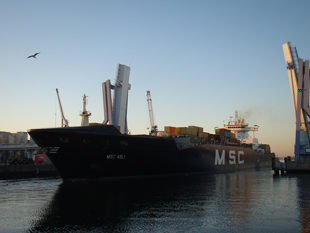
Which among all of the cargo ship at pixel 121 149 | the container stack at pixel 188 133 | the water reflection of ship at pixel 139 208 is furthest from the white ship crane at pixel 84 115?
the water reflection of ship at pixel 139 208

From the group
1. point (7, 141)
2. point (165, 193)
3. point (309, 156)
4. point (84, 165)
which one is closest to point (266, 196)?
point (165, 193)

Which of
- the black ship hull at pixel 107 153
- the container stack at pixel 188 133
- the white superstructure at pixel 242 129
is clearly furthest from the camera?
the white superstructure at pixel 242 129

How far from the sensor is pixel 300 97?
4053 centimetres

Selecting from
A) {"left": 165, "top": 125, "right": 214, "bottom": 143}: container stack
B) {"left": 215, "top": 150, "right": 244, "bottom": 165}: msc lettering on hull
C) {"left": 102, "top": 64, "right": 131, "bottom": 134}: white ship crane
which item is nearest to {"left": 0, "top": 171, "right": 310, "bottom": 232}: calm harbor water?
{"left": 102, "top": 64, "right": 131, "bottom": 134}: white ship crane

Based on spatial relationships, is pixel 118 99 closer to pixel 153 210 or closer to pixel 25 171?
pixel 25 171

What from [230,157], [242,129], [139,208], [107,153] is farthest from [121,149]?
[242,129]

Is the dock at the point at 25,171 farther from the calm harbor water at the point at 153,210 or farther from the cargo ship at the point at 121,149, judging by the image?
the calm harbor water at the point at 153,210

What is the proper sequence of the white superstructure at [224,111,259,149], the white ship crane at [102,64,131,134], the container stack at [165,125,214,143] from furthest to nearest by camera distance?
the white superstructure at [224,111,259,149] → the container stack at [165,125,214,143] → the white ship crane at [102,64,131,134]

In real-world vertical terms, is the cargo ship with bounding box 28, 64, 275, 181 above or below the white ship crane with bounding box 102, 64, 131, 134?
below

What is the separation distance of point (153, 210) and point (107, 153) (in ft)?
39.7

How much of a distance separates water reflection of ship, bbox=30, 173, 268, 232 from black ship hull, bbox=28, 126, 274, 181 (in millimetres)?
2772

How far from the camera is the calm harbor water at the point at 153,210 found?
12977 mm

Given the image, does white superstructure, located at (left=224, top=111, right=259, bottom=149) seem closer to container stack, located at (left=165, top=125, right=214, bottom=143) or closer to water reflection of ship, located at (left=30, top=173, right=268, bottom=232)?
container stack, located at (left=165, top=125, right=214, bottom=143)

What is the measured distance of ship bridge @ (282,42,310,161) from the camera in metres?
40.5
